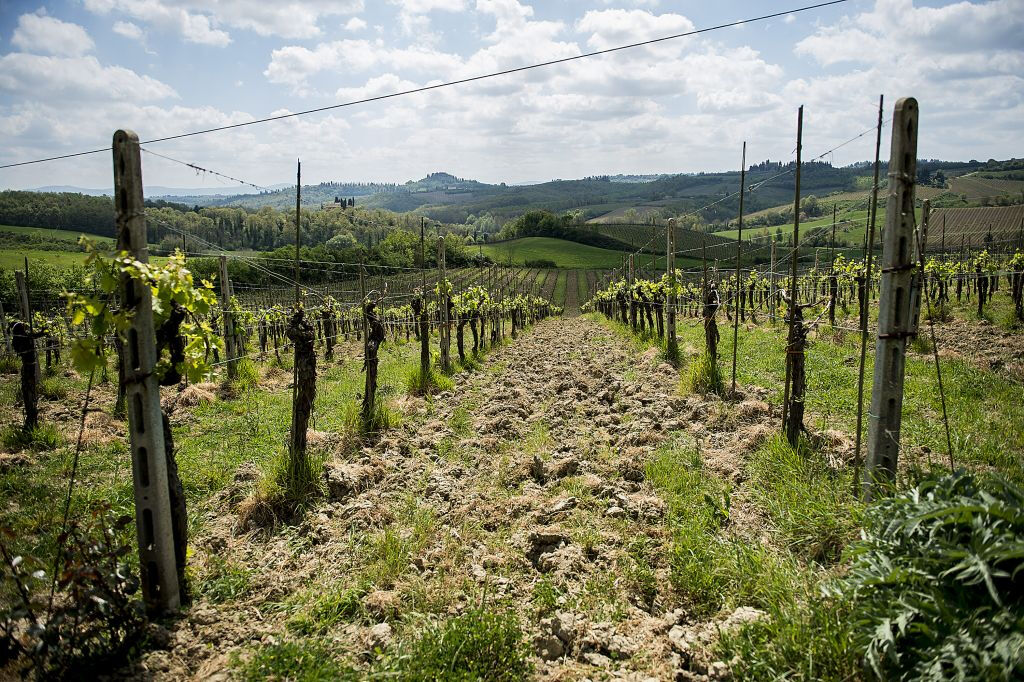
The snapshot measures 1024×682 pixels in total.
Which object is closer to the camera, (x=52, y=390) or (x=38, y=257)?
(x=52, y=390)

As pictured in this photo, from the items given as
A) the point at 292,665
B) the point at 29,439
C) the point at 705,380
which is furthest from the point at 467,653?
the point at 29,439

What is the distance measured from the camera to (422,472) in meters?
6.94

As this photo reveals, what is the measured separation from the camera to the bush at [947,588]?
222cm

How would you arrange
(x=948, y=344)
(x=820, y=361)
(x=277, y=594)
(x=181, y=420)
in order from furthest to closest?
(x=948, y=344), (x=820, y=361), (x=181, y=420), (x=277, y=594)

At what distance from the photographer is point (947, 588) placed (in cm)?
257

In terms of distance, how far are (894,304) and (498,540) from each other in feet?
12.5

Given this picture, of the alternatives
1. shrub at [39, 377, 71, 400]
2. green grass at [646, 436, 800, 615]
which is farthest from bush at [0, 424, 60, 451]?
green grass at [646, 436, 800, 615]

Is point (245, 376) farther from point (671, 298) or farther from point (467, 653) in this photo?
point (467, 653)

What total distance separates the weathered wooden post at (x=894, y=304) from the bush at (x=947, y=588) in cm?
107

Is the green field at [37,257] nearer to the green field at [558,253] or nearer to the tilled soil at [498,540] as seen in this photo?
the tilled soil at [498,540]

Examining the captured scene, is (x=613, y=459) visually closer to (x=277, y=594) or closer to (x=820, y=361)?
(x=277, y=594)

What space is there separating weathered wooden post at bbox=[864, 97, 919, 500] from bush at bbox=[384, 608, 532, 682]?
279 cm

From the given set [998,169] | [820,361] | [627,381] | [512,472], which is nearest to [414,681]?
[512,472]

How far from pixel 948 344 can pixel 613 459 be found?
11.2 metres
